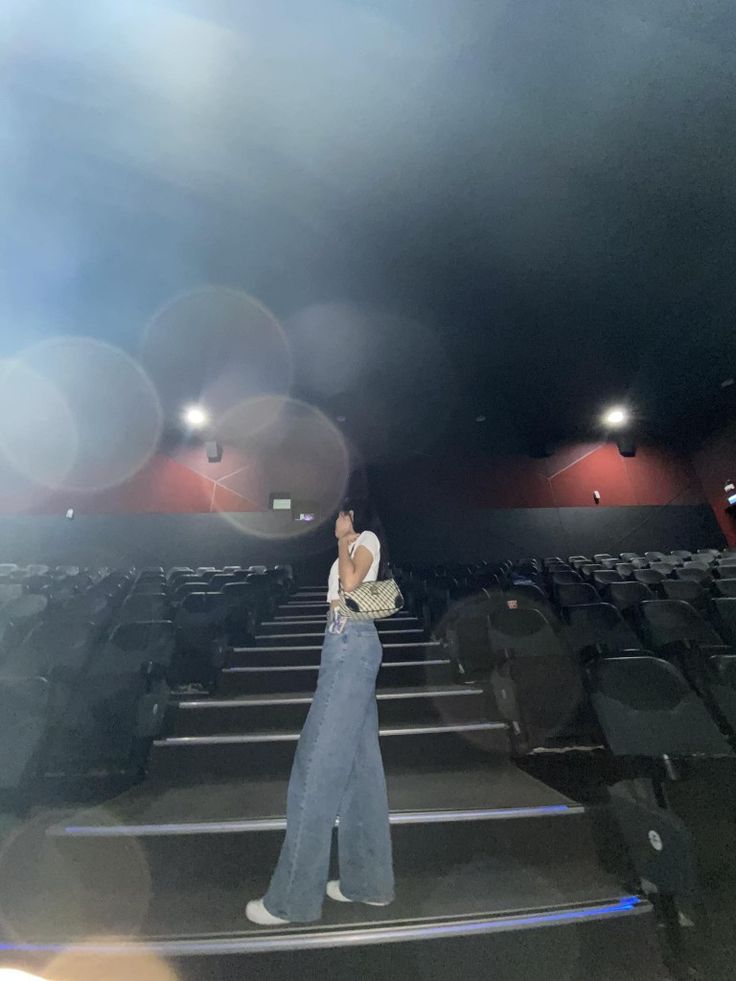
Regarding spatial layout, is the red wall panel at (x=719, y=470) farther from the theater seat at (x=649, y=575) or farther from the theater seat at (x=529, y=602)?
the theater seat at (x=529, y=602)

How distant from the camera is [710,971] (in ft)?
3.74

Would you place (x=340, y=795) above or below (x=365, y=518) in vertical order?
below

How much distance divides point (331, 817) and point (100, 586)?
4173 millimetres

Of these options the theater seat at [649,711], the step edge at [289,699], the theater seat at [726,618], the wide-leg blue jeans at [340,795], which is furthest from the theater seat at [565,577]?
the wide-leg blue jeans at [340,795]

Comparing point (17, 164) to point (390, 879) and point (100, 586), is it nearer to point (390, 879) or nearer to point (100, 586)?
point (100, 586)

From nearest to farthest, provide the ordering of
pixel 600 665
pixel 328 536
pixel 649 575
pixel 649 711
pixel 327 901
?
1. pixel 327 901
2. pixel 649 711
3. pixel 600 665
4. pixel 649 575
5. pixel 328 536

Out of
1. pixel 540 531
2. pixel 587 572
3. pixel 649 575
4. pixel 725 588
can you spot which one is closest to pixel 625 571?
pixel 587 572

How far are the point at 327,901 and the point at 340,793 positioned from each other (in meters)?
0.39

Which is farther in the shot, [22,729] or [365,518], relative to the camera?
[22,729]

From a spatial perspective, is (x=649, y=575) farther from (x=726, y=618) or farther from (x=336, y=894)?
(x=336, y=894)

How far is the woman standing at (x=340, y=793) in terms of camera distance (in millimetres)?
1133

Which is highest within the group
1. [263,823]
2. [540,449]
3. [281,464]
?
[540,449]

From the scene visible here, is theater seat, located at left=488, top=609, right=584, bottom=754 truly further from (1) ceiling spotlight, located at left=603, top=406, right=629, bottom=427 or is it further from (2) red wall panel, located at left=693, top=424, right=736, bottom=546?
(2) red wall panel, located at left=693, top=424, right=736, bottom=546

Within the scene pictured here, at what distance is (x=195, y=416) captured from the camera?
25.6 ft
